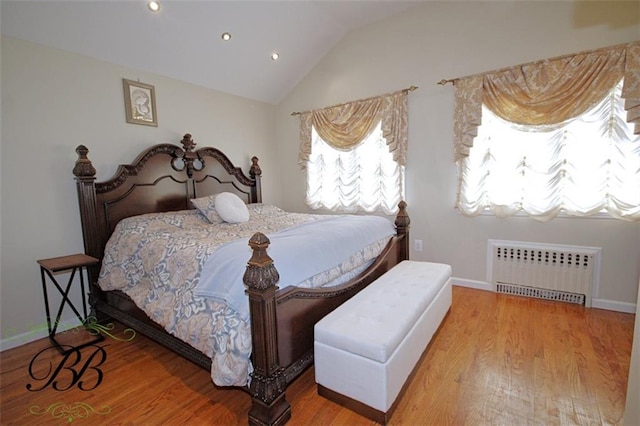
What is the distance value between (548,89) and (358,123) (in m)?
1.86

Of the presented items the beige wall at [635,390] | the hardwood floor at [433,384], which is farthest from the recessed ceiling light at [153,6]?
the beige wall at [635,390]

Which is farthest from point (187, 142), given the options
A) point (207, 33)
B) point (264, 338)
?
point (264, 338)

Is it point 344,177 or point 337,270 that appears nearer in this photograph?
point 337,270

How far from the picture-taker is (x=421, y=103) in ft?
10.7

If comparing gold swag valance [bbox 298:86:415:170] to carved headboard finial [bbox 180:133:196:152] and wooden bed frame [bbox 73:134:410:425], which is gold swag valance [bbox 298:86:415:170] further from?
carved headboard finial [bbox 180:133:196:152]

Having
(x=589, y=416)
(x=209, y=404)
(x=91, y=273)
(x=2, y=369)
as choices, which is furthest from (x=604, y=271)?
(x=2, y=369)

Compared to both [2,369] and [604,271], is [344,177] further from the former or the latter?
[2,369]

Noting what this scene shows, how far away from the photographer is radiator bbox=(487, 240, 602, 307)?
8.50 feet

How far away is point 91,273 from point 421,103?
367 cm

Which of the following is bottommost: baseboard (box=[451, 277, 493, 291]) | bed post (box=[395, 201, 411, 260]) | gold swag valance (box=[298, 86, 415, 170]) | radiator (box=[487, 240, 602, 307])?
baseboard (box=[451, 277, 493, 291])

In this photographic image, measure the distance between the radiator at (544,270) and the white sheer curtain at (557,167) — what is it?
327mm

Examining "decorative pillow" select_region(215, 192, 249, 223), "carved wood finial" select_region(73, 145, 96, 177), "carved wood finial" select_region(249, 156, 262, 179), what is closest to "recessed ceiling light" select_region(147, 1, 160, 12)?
"carved wood finial" select_region(73, 145, 96, 177)

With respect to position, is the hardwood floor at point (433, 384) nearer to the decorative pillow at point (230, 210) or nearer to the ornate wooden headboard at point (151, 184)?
the ornate wooden headboard at point (151, 184)

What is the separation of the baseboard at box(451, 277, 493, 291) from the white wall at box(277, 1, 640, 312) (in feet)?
0.10
